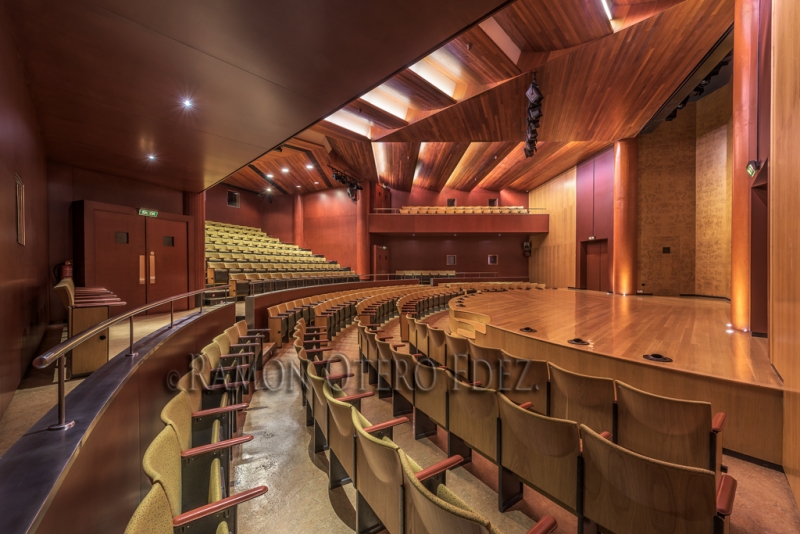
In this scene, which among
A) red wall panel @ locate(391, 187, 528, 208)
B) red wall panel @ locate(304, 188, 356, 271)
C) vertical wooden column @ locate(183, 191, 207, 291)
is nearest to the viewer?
vertical wooden column @ locate(183, 191, 207, 291)

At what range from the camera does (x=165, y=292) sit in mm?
3639

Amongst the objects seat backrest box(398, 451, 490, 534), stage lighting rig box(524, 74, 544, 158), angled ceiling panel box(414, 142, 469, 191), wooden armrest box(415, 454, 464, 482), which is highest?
angled ceiling panel box(414, 142, 469, 191)

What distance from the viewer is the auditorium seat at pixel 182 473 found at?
626 mm

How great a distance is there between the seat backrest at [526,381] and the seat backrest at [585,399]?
0.23ft

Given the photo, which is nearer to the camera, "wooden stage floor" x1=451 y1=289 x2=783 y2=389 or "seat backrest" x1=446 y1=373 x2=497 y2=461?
"seat backrest" x1=446 y1=373 x2=497 y2=461

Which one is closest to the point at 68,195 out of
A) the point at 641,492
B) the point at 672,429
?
the point at 641,492

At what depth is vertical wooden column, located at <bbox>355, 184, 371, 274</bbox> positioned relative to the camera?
25.1ft

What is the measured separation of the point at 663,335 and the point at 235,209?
832 cm

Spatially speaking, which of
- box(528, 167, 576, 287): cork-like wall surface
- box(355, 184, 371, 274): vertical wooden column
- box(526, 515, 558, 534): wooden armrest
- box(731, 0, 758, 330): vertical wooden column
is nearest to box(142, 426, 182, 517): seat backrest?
box(526, 515, 558, 534): wooden armrest

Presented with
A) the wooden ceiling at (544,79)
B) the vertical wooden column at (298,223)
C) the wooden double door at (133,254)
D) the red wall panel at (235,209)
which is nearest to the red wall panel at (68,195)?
the wooden double door at (133,254)

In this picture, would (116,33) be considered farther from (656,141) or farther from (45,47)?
(656,141)

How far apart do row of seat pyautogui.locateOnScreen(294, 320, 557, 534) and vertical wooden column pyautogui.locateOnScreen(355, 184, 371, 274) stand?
257 inches

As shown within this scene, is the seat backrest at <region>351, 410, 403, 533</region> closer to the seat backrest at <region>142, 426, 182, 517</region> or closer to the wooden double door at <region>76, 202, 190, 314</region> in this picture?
the seat backrest at <region>142, 426, 182, 517</region>

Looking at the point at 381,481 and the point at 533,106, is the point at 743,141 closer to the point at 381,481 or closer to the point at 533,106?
the point at 533,106
